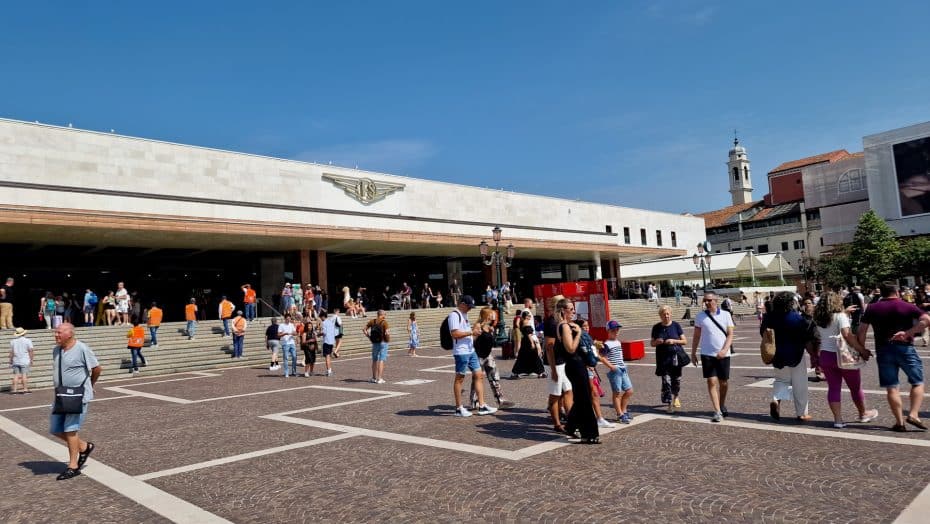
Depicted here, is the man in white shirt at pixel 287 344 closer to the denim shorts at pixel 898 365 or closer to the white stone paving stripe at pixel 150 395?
the white stone paving stripe at pixel 150 395

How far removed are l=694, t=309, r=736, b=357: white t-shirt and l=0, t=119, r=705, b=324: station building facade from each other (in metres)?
15.0

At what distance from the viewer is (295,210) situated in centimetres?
3120

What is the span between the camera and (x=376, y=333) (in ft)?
43.0

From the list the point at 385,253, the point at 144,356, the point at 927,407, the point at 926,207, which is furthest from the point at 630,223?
the point at 927,407

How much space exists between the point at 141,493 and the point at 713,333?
6.58m

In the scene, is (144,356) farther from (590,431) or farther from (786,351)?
(786,351)

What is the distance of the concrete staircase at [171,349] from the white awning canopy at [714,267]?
29.5m

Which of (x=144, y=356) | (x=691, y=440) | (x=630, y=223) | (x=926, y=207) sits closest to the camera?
(x=691, y=440)

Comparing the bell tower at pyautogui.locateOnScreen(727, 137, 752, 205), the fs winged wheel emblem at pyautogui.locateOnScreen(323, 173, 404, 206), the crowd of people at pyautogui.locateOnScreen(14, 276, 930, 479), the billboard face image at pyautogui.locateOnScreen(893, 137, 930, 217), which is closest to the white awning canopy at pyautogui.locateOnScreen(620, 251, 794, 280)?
the billboard face image at pyautogui.locateOnScreen(893, 137, 930, 217)

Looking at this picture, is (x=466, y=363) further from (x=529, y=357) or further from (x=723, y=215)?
(x=723, y=215)

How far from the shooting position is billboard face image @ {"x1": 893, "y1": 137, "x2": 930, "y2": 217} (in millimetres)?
57750

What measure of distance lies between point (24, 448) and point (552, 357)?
269 inches

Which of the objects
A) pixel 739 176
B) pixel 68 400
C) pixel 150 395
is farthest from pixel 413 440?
pixel 739 176

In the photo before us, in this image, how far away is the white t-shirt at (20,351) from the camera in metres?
13.9
